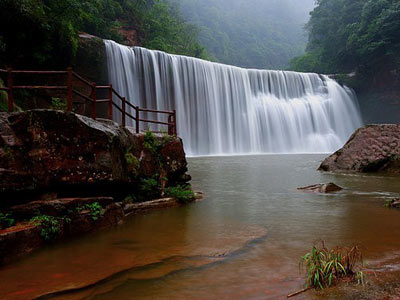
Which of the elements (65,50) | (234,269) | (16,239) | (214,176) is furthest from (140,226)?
(65,50)

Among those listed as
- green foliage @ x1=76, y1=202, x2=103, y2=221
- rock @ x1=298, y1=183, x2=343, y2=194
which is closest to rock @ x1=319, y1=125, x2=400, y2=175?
rock @ x1=298, y1=183, x2=343, y2=194

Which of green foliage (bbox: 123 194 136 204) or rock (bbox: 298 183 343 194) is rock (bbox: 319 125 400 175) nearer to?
rock (bbox: 298 183 343 194)

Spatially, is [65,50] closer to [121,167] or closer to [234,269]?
[121,167]

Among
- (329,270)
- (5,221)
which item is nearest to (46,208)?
(5,221)

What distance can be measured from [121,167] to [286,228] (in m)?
3.24

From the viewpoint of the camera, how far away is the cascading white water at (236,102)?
72.3ft

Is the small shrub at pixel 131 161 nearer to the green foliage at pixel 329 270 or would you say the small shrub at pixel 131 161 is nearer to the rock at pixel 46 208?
the rock at pixel 46 208

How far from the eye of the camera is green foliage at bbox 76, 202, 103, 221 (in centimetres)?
507

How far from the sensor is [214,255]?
12.7ft

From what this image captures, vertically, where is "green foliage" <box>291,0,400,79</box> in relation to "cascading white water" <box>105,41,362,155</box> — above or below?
above

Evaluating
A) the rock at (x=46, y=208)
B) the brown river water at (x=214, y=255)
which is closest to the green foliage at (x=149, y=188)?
the brown river water at (x=214, y=255)

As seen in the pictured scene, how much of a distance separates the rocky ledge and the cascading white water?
15.7 m

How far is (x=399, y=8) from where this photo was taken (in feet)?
99.0

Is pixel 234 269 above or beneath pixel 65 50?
beneath
